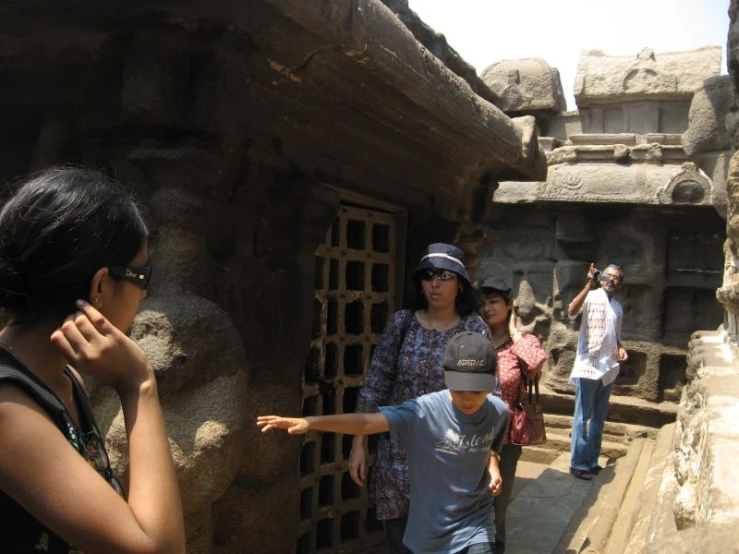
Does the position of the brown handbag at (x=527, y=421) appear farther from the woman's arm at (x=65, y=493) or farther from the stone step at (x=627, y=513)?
the woman's arm at (x=65, y=493)

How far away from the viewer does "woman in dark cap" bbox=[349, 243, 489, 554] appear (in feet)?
9.13

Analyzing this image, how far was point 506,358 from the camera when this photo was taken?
139 inches

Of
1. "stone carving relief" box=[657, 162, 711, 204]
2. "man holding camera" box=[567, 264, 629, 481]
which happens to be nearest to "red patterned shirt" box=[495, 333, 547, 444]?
"man holding camera" box=[567, 264, 629, 481]

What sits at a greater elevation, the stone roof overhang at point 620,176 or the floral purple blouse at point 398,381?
the stone roof overhang at point 620,176

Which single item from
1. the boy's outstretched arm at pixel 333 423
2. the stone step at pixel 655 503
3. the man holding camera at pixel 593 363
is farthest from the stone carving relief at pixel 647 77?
the boy's outstretched arm at pixel 333 423

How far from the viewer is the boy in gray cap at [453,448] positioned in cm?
242

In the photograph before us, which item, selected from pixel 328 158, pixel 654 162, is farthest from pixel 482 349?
pixel 654 162

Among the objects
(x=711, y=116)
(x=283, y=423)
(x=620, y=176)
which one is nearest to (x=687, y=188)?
(x=620, y=176)

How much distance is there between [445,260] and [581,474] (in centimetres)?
353

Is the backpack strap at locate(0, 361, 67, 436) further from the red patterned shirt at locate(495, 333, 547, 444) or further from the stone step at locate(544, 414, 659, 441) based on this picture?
the stone step at locate(544, 414, 659, 441)

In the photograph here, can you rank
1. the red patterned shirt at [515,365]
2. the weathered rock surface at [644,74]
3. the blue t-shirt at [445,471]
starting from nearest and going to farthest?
the blue t-shirt at [445,471]
the red patterned shirt at [515,365]
the weathered rock surface at [644,74]

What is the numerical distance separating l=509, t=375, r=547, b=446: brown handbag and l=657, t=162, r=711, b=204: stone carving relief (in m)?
4.50

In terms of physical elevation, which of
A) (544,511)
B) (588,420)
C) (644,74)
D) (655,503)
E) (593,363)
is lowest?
(544,511)

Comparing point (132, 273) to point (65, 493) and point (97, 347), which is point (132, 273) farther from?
point (65, 493)
